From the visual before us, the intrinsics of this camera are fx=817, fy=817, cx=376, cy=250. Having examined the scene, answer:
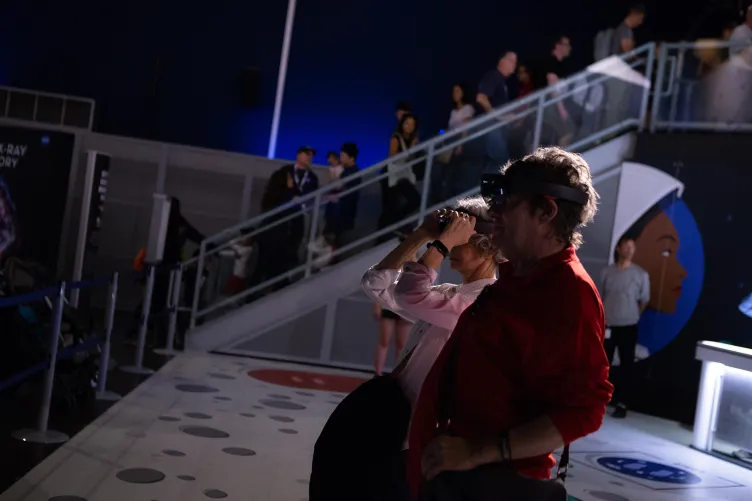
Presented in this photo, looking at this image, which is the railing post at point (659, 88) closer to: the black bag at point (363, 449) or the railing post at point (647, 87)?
the railing post at point (647, 87)

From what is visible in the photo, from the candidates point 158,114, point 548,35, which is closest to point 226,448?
point 158,114

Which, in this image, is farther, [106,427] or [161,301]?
[161,301]

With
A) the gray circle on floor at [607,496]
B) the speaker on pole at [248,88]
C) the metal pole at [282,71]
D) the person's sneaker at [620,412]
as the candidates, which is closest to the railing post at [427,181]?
the person's sneaker at [620,412]

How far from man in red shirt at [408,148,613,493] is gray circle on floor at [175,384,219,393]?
187 inches

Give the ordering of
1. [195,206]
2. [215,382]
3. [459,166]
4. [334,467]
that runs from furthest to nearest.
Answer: [195,206], [459,166], [215,382], [334,467]

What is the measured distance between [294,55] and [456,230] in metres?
10.3

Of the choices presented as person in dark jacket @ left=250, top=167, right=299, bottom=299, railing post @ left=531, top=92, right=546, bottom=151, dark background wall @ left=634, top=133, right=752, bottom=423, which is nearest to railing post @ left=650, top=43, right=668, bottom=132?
dark background wall @ left=634, top=133, right=752, bottom=423

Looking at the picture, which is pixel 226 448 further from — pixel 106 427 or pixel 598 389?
pixel 598 389

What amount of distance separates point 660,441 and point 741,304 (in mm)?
1622

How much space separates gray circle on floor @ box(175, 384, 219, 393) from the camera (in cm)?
625

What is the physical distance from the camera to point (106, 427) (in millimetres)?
4848

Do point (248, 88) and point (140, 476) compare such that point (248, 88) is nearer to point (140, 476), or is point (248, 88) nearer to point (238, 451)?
point (238, 451)

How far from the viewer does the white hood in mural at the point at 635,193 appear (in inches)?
322

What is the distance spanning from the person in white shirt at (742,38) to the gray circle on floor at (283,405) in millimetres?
5366
